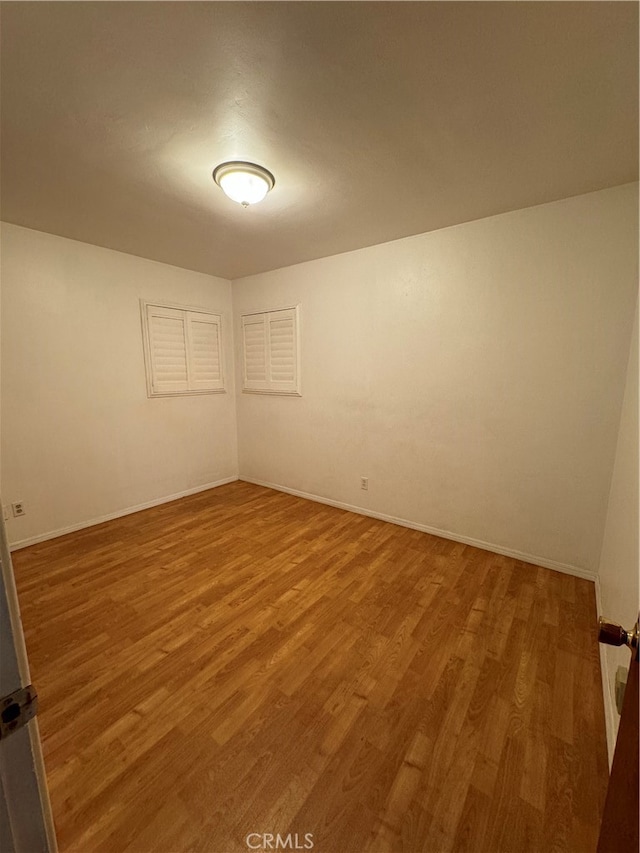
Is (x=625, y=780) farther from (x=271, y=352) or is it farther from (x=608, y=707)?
(x=271, y=352)

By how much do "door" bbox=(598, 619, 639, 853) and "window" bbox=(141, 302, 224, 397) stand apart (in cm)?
366

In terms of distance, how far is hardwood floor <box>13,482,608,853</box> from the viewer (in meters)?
1.05

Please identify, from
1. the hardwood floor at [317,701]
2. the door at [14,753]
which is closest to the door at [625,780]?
the hardwood floor at [317,701]

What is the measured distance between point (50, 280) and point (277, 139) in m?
2.25

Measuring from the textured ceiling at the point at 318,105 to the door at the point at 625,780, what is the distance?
176 centimetres

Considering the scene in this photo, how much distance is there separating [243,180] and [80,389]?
224 cm

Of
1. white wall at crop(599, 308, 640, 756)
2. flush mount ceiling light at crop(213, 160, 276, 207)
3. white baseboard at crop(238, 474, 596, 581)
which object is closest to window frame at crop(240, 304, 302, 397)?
white baseboard at crop(238, 474, 596, 581)

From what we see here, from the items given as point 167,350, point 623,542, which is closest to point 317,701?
point 623,542

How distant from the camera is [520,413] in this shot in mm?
2367

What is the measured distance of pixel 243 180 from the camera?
5.89ft

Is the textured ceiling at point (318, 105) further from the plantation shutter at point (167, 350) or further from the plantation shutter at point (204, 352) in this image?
the plantation shutter at point (204, 352)

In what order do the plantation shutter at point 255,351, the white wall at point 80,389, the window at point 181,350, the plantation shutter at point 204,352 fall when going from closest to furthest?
1. the white wall at point 80,389
2. the window at point 181,350
3. the plantation shutter at point 204,352
4. the plantation shutter at point 255,351

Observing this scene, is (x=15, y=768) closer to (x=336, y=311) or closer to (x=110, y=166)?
(x=110, y=166)

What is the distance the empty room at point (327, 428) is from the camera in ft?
3.48
